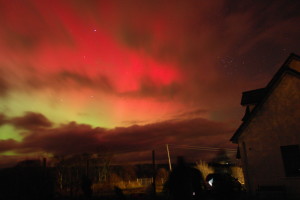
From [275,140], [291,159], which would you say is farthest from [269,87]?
[291,159]

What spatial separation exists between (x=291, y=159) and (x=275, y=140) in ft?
4.04

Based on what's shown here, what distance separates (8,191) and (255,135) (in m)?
14.5

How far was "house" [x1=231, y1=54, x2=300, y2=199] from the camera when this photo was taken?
1338 cm

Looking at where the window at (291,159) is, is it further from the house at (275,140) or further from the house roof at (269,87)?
the house roof at (269,87)

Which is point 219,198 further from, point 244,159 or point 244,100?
point 244,100

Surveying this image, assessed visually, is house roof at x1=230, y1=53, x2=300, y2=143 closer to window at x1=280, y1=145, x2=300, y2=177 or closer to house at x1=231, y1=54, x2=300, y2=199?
house at x1=231, y1=54, x2=300, y2=199

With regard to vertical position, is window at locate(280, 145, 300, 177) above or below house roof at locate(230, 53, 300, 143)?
below

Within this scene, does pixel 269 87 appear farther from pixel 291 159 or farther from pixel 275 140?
pixel 291 159

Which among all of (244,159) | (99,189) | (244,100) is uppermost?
(244,100)

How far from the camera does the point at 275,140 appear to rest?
1405 cm

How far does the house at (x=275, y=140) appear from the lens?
13.4 meters

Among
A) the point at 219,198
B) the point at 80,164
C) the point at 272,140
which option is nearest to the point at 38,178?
the point at 219,198

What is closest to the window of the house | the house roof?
the house

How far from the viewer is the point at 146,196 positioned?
584 inches
